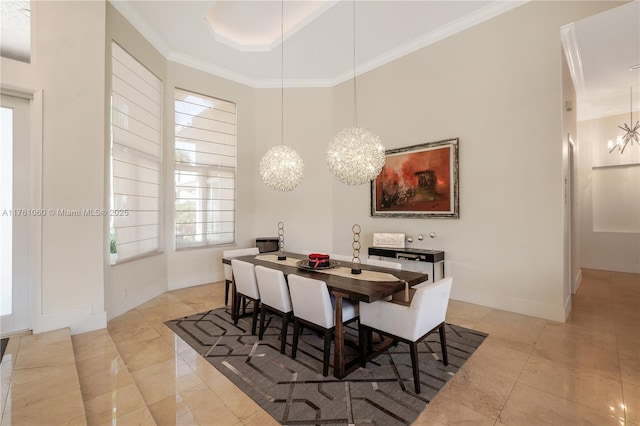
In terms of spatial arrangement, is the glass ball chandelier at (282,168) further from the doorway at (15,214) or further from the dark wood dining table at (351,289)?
the doorway at (15,214)

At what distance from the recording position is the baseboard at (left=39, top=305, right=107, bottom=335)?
9.32 feet

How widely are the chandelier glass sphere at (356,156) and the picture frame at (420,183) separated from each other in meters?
1.46

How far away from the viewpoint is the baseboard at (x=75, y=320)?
112 inches

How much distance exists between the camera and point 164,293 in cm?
463

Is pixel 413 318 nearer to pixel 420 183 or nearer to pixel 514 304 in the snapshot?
pixel 514 304

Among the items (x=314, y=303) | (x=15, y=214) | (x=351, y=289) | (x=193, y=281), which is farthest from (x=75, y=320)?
(x=351, y=289)

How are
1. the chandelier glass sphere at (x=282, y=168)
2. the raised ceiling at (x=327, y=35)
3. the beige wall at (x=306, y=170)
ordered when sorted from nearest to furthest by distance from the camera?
the raised ceiling at (x=327, y=35) < the chandelier glass sphere at (x=282, y=168) < the beige wall at (x=306, y=170)

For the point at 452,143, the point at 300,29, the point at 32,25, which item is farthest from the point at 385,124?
the point at 32,25

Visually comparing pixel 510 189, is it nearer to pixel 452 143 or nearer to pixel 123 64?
pixel 452 143

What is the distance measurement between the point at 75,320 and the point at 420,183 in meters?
4.71

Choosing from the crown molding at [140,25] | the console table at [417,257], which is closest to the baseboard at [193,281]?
the console table at [417,257]

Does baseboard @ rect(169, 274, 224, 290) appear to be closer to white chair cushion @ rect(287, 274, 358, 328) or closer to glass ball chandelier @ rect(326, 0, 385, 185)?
white chair cushion @ rect(287, 274, 358, 328)

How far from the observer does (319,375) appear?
2338mm

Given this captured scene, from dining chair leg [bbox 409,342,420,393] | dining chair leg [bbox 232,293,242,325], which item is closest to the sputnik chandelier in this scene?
dining chair leg [bbox 409,342,420,393]
